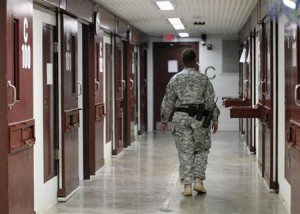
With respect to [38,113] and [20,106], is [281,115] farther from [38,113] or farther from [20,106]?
[20,106]

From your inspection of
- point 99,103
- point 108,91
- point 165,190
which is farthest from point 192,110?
point 108,91

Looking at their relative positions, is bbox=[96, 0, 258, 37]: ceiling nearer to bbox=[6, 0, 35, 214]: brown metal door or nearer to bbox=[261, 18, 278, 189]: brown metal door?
bbox=[261, 18, 278, 189]: brown metal door

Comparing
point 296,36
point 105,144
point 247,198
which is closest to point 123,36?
point 105,144

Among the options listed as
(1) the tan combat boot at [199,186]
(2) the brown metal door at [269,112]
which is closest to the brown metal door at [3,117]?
(1) the tan combat boot at [199,186]

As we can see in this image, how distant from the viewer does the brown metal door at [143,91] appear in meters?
13.5

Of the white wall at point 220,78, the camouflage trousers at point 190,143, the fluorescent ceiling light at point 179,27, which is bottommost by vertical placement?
the camouflage trousers at point 190,143

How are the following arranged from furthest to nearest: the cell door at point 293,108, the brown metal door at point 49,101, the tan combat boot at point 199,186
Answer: the tan combat boot at point 199,186
the brown metal door at point 49,101
the cell door at point 293,108

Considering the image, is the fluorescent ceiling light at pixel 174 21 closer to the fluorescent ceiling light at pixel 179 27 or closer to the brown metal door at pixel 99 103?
the fluorescent ceiling light at pixel 179 27

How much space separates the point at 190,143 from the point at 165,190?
784mm

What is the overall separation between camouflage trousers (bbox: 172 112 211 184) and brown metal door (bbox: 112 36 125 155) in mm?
3416

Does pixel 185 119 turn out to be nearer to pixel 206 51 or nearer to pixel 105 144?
pixel 105 144

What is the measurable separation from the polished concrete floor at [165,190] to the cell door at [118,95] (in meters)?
0.24

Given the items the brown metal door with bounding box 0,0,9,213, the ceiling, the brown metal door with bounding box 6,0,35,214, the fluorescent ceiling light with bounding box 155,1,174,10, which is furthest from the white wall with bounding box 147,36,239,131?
the brown metal door with bounding box 0,0,9,213

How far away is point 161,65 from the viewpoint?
49.1 ft
